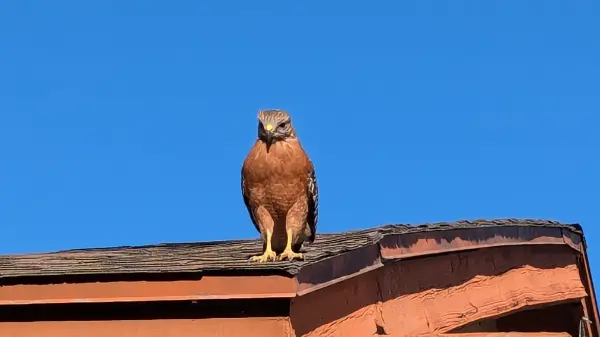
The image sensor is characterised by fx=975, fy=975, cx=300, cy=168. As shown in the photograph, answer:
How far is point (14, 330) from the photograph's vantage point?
5.52m

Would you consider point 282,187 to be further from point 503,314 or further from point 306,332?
point 503,314

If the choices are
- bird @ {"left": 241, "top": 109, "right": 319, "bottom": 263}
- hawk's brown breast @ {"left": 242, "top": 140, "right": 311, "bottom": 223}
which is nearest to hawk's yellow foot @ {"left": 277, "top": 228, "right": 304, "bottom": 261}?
bird @ {"left": 241, "top": 109, "right": 319, "bottom": 263}

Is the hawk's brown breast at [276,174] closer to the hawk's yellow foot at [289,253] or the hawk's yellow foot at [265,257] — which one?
the hawk's yellow foot at [289,253]

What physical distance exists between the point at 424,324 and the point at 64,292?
8.01 feet

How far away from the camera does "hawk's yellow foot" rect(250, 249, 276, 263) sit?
5.28 m

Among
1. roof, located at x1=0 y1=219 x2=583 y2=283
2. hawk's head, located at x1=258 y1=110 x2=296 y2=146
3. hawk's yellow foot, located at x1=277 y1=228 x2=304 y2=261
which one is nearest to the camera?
roof, located at x1=0 y1=219 x2=583 y2=283

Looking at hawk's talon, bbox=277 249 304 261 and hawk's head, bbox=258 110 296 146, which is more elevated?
hawk's head, bbox=258 110 296 146

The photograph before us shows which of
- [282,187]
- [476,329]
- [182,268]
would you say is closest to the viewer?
[182,268]

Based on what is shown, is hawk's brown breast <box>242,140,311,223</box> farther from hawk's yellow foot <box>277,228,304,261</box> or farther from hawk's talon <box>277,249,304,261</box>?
hawk's talon <box>277,249,304,261</box>

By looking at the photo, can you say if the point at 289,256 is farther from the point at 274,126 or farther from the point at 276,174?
the point at 274,126

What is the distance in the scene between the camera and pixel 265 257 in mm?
5363

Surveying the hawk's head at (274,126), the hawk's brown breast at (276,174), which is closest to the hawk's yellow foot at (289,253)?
the hawk's brown breast at (276,174)

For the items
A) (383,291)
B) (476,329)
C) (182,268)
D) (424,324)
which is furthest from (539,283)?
(182,268)

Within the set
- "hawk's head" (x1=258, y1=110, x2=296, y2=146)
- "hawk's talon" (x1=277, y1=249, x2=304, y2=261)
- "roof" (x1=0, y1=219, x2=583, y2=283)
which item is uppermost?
"hawk's head" (x1=258, y1=110, x2=296, y2=146)
